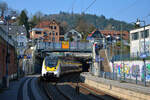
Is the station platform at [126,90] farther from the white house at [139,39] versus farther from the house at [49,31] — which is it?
the house at [49,31]

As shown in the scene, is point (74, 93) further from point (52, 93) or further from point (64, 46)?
point (64, 46)

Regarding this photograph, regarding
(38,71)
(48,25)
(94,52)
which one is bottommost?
(38,71)

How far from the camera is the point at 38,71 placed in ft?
227

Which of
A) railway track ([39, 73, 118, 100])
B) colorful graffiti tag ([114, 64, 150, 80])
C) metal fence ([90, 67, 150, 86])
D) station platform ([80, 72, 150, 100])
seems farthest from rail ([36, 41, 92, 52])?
station platform ([80, 72, 150, 100])

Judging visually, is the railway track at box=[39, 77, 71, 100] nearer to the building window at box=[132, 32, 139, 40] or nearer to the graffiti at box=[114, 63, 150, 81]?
the graffiti at box=[114, 63, 150, 81]

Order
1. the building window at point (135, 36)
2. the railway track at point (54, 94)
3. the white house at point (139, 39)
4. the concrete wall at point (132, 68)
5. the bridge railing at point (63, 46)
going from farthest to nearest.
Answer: the bridge railing at point (63, 46), the building window at point (135, 36), the white house at point (139, 39), the concrete wall at point (132, 68), the railway track at point (54, 94)

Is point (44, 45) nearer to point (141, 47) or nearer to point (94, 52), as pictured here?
point (94, 52)

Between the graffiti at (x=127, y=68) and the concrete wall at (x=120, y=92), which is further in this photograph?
the graffiti at (x=127, y=68)

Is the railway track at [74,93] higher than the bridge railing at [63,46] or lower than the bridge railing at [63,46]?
lower

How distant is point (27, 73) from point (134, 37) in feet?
84.7

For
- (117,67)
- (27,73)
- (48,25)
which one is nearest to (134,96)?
(117,67)

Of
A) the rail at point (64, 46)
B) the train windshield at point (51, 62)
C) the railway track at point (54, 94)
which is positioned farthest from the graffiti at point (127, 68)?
the rail at point (64, 46)

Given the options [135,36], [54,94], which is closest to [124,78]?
[54,94]

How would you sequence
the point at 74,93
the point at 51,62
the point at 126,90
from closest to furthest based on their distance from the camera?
the point at 126,90
the point at 74,93
the point at 51,62
